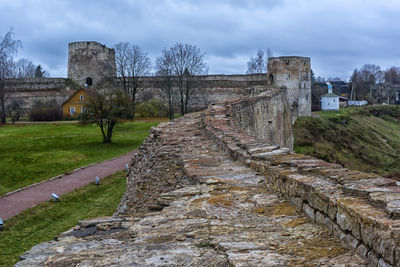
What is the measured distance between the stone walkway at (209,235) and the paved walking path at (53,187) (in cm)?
897

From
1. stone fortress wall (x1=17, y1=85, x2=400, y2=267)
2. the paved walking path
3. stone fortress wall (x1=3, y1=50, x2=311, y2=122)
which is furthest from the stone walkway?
stone fortress wall (x1=3, y1=50, x2=311, y2=122)

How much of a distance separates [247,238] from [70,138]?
25.9 m

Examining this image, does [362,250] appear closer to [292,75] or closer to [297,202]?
[297,202]

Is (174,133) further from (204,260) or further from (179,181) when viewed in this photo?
(204,260)

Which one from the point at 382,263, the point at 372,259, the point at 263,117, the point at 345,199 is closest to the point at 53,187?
the point at 263,117

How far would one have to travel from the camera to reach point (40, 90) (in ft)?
160

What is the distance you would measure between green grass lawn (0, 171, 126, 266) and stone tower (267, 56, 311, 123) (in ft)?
86.8

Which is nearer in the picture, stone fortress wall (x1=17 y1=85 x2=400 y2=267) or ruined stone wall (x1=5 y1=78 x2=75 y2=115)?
stone fortress wall (x1=17 y1=85 x2=400 y2=267)

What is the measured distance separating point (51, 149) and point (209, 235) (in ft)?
73.8

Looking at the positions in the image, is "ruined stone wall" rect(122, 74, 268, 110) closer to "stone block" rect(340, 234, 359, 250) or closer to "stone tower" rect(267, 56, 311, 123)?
"stone tower" rect(267, 56, 311, 123)

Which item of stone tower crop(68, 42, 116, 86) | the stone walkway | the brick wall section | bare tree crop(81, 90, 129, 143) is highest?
stone tower crop(68, 42, 116, 86)

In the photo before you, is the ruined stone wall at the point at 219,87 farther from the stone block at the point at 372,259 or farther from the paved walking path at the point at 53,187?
the stone block at the point at 372,259

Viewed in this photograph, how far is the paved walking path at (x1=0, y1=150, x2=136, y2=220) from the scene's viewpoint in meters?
12.7

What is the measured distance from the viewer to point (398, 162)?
34.3m
